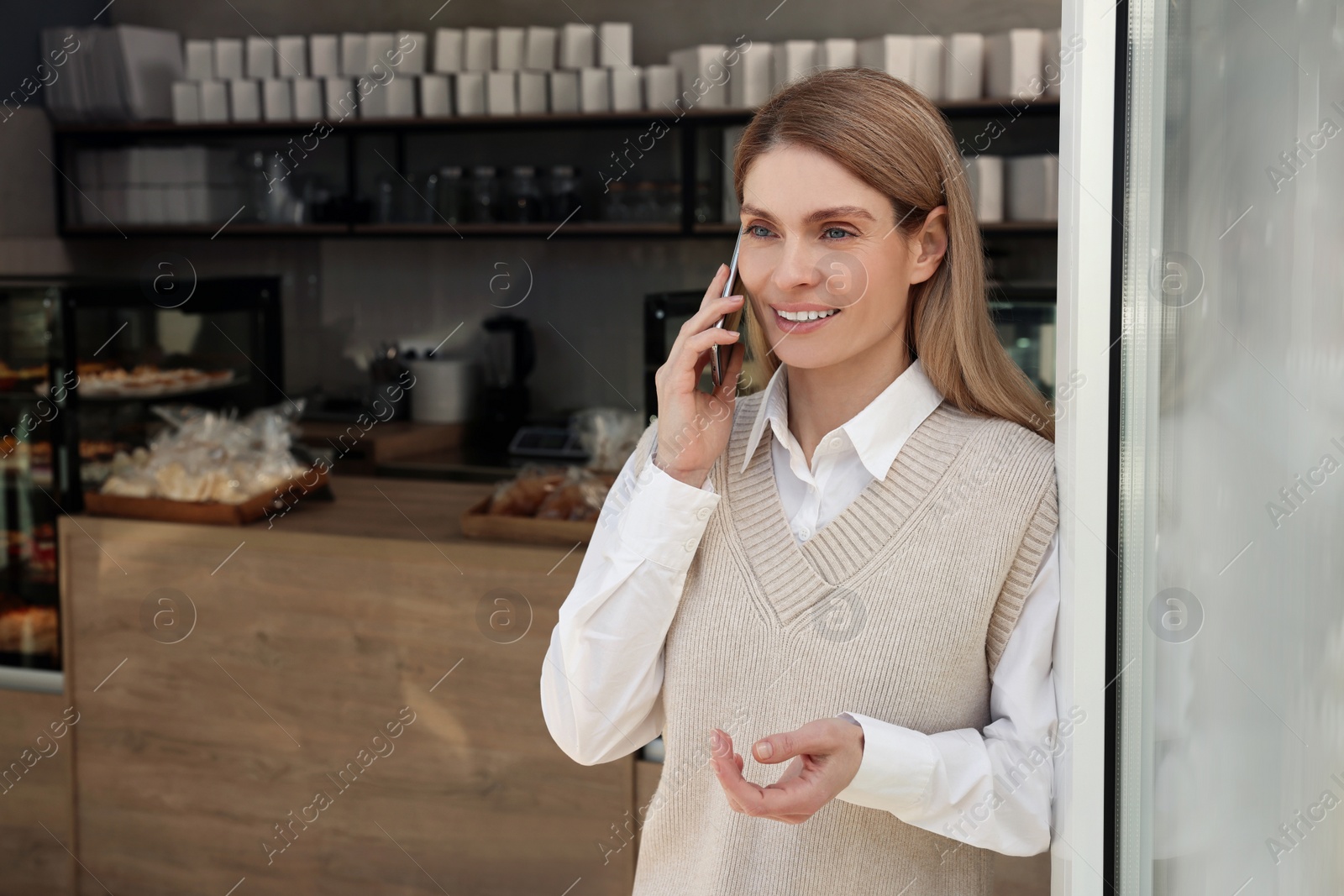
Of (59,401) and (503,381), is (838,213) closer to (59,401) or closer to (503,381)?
(59,401)

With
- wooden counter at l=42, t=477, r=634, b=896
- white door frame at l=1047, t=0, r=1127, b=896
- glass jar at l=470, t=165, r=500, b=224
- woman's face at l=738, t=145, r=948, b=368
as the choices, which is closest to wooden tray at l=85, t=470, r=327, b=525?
wooden counter at l=42, t=477, r=634, b=896

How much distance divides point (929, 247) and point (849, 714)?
45 centimetres

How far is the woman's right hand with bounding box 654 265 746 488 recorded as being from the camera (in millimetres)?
1140

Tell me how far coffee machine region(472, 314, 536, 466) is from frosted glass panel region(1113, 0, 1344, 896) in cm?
335

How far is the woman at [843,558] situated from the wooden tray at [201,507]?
1626mm

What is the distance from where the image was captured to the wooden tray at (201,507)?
262 cm

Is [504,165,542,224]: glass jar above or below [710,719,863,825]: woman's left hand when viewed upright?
above

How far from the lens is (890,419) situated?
1.16m

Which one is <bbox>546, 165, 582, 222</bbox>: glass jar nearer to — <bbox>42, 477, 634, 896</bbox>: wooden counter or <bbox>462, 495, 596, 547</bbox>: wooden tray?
<bbox>42, 477, 634, 896</bbox>: wooden counter

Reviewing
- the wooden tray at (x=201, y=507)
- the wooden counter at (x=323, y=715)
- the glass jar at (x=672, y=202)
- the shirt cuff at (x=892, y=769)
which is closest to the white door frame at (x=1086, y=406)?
the shirt cuff at (x=892, y=769)

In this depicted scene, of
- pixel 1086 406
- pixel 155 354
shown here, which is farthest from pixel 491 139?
pixel 1086 406

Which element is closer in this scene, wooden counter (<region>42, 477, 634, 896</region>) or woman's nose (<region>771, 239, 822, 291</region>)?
woman's nose (<region>771, 239, 822, 291</region>)

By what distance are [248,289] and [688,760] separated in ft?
8.64

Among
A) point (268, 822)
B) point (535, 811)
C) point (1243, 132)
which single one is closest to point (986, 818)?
point (1243, 132)
